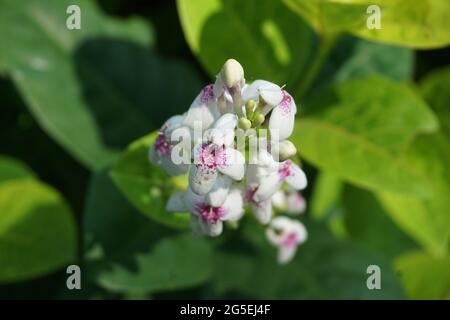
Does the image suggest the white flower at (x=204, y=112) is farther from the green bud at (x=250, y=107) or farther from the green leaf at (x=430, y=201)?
the green leaf at (x=430, y=201)

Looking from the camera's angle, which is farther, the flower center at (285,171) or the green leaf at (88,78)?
the green leaf at (88,78)

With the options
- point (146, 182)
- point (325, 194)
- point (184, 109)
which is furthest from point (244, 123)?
point (325, 194)

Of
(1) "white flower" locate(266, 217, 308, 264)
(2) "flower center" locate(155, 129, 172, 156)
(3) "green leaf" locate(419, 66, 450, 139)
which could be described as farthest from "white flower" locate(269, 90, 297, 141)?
(3) "green leaf" locate(419, 66, 450, 139)

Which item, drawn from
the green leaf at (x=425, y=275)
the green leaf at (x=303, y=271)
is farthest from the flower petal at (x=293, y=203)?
the green leaf at (x=425, y=275)

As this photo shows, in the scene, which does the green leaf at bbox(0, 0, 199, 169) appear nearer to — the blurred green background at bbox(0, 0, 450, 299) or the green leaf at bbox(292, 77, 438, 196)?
the blurred green background at bbox(0, 0, 450, 299)

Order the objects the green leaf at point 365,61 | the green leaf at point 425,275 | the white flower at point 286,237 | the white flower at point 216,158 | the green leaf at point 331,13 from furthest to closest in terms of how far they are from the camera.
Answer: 1. the green leaf at point 365,61
2. the green leaf at point 425,275
3. the white flower at point 286,237
4. the green leaf at point 331,13
5. the white flower at point 216,158

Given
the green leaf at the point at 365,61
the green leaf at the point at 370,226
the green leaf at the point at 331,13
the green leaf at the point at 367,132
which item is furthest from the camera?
the green leaf at the point at 370,226

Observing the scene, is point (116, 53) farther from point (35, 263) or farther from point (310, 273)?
point (310, 273)
